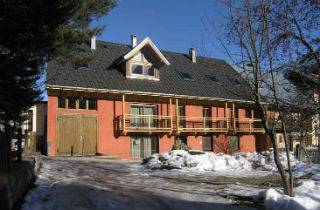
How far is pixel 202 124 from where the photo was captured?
110ft

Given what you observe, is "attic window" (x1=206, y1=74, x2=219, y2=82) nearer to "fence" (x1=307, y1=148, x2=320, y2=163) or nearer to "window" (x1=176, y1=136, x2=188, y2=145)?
"window" (x1=176, y1=136, x2=188, y2=145)

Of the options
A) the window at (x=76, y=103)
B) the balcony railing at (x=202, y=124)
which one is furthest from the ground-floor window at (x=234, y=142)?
the window at (x=76, y=103)

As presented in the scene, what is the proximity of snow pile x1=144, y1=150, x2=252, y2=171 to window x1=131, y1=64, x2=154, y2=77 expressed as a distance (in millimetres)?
10546

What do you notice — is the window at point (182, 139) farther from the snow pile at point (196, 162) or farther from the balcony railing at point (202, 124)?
the snow pile at point (196, 162)

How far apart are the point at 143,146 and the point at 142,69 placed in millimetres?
5444

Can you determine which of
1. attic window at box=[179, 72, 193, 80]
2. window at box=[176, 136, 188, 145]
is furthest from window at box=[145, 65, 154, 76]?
window at box=[176, 136, 188, 145]

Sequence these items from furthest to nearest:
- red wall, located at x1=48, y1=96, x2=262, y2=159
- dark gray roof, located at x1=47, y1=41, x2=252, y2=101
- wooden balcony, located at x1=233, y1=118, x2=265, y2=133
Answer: wooden balcony, located at x1=233, y1=118, x2=265, y2=133 < dark gray roof, located at x1=47, y1=41, x2=252, y2=101 < red wall, located at x1=48, y1=96, x2=262, y2=159

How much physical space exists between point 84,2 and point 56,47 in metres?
1.56

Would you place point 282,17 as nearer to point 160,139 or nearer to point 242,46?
point 242,46

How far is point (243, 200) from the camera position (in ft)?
41.0

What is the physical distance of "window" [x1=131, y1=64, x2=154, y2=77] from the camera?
104ft

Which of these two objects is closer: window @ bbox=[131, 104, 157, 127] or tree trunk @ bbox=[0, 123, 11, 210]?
tree trunk @ bbox=[0, 123, 11, 210]

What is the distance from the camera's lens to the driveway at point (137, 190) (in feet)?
36.0

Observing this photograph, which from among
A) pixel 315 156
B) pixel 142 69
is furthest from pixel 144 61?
pixel 315 156
